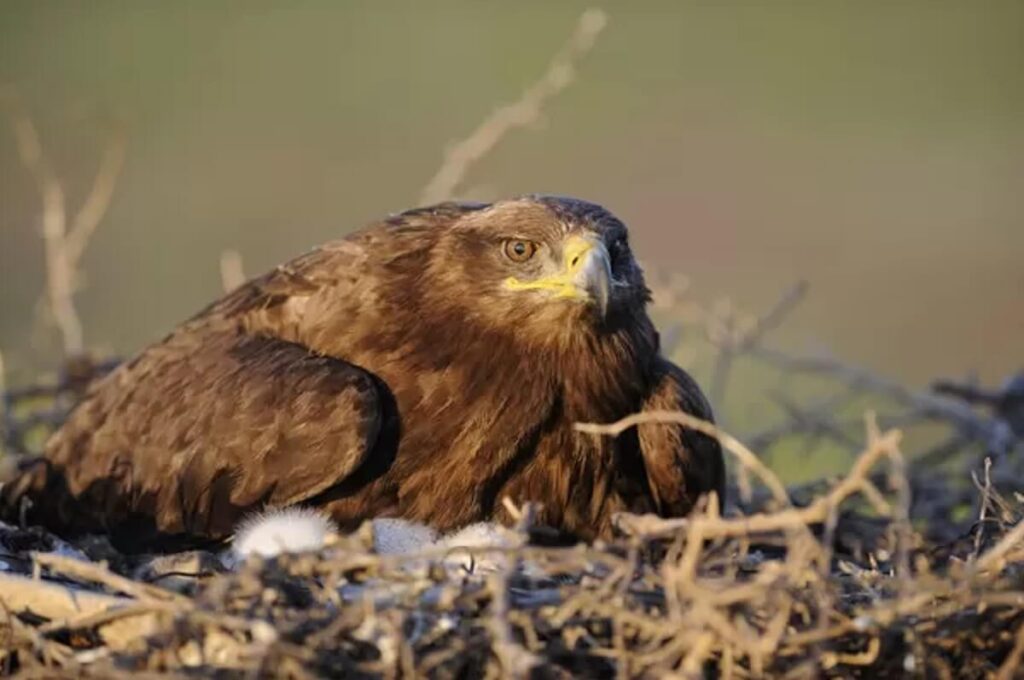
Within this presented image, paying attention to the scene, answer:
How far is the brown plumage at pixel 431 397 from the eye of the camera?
237 inches

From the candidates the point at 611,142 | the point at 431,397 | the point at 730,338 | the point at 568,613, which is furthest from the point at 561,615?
the point at 611,142

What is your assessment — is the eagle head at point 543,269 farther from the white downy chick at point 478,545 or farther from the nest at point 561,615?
the nest at point 561,615

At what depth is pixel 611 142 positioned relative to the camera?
841 inches

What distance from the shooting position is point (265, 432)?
604 centimetres

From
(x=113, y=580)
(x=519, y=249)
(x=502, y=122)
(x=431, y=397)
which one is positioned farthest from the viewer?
(x=502, y=122)

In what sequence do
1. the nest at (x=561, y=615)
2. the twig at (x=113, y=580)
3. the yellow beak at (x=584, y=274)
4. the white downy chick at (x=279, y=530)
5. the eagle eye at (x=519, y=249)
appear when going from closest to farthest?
the nest at (x=561, y=615) < the twig at (x=113, y=580) < the white downy chick at (x=279, y=530) < the yellow beak at (x=584, y=274) < the eagle eye at (x=519, y=249)

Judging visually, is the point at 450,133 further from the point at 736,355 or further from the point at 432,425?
the point at 432,425

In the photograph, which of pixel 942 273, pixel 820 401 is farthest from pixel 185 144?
pixel 820 401

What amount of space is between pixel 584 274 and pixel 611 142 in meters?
15.5

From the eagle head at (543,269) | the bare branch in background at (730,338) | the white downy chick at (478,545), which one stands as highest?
the eagle head at (543,269)

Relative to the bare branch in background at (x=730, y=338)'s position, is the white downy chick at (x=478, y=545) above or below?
below

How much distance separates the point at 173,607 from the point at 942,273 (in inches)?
578

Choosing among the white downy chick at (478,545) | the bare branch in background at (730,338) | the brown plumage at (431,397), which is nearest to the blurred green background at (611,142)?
the bare branch in background at (730,338)

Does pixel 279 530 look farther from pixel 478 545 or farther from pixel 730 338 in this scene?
Answer: pixel 730 338
